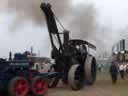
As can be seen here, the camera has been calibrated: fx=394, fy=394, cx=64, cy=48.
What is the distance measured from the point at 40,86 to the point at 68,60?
4.07m

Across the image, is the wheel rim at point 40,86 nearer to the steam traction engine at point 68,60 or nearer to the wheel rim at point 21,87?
the wheel rim at point 21,87

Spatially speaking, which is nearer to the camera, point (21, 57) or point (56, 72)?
point (21, 57)

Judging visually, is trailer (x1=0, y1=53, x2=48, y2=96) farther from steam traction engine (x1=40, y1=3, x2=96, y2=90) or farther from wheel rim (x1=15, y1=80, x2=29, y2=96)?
steam traction engine (x1=40, y1=3, x2=96, y2=90)

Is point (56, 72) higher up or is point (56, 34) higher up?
point (56, 34)

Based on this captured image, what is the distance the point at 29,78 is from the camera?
16.1 m

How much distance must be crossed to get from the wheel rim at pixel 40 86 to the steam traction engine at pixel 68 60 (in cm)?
267

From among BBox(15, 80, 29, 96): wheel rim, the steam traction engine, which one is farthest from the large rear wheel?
the steam traction engine

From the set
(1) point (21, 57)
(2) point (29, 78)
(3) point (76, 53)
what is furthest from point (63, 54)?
(2) point (29, 78)

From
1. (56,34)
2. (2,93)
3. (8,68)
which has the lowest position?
(2,93)

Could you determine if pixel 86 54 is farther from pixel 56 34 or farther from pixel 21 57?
pixel 21 57

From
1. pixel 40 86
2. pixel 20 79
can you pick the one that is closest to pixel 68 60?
pixel 40 86

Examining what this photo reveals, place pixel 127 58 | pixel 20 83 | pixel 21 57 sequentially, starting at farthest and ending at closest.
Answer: pixel 127 58, pixel 21 57, pixel 20 83

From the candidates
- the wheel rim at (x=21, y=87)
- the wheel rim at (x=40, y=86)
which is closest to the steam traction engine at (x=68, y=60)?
the wheel rim at (x=40, y=86)

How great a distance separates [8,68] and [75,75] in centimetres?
497
